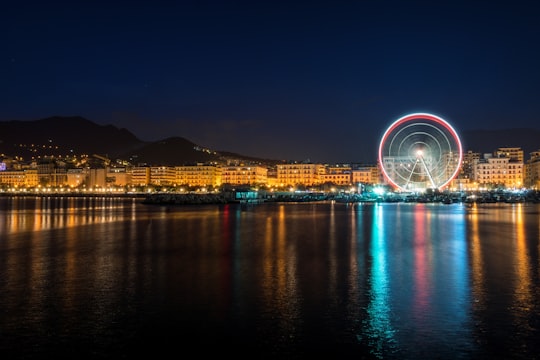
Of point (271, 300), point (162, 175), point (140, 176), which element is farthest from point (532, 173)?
point (271, 300)

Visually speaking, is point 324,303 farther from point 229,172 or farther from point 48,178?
point 48,178

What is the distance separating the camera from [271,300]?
26.4ft

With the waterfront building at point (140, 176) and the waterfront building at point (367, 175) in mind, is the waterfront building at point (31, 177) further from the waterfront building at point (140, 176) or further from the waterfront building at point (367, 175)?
the waterfront building at point (367, 175)

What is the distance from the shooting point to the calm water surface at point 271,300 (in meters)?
6.04

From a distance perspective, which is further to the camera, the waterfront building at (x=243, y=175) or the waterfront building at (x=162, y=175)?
the waterfront building at (x=162, y=175)

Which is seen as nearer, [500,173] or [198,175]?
[500,173]

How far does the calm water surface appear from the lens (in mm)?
6039

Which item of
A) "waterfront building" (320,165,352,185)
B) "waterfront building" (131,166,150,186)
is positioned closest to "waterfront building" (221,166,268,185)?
"waterfront building" (320,165,352,185)

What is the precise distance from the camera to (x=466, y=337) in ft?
20.7

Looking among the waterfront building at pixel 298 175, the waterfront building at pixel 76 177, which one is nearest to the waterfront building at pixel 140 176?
the waterfront building at pixel 76 177

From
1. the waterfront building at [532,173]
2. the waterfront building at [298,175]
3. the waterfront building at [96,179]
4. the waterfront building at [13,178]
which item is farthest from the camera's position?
the waterfront building at [13,178]

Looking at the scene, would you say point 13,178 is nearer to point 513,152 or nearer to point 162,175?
point 162,175

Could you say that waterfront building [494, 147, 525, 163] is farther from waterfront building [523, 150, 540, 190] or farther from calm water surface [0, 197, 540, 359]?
calm water surface [0, 197, 540, 359]

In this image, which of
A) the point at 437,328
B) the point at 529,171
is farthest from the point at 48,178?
the point at 437,328
